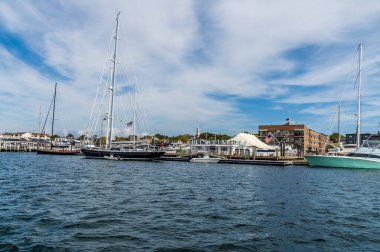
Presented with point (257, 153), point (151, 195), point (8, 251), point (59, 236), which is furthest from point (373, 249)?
point (257, 153)

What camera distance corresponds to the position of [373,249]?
13414mm

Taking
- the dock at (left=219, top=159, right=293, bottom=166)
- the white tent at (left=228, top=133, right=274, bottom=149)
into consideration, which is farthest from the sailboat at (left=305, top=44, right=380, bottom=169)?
the white tent at (left=228, top=133, right=274, bottom=149)

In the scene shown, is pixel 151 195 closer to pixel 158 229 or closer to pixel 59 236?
pixel 158 229

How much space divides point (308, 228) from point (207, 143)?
104916 mm

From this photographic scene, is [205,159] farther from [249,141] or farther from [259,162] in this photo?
[249,141]

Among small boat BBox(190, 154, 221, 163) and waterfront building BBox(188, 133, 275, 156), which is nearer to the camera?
small boat BBox(190, 154, 221, 163)

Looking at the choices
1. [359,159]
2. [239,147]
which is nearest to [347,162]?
[359,159]

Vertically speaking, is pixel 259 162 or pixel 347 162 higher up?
pixel 347 162

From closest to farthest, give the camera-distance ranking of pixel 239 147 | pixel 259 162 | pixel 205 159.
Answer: pixel 259 162, pixel 205 159, pixel 239 147

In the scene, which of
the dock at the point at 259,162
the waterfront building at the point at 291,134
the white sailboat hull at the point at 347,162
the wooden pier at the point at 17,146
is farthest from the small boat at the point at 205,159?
the wooden pier at the point at 17,146

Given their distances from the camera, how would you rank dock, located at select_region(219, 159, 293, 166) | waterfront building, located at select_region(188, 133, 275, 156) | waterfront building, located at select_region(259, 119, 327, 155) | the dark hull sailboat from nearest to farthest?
the dark hull sailboat → dock, located at select_region(219, 159, 293, 166) → waterfront building, located at select_region(188, 133, 275, 156) → waterfront building, located at select_region(259, 119, 327, 155)

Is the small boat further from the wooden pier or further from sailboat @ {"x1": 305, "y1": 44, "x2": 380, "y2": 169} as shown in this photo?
the wooden pier

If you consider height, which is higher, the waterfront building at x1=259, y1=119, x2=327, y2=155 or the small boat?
the waterfront building at x1=259, y1=119, x2=327, y2=155

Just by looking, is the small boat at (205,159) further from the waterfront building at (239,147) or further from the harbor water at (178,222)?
the harbor water at (178,222)
